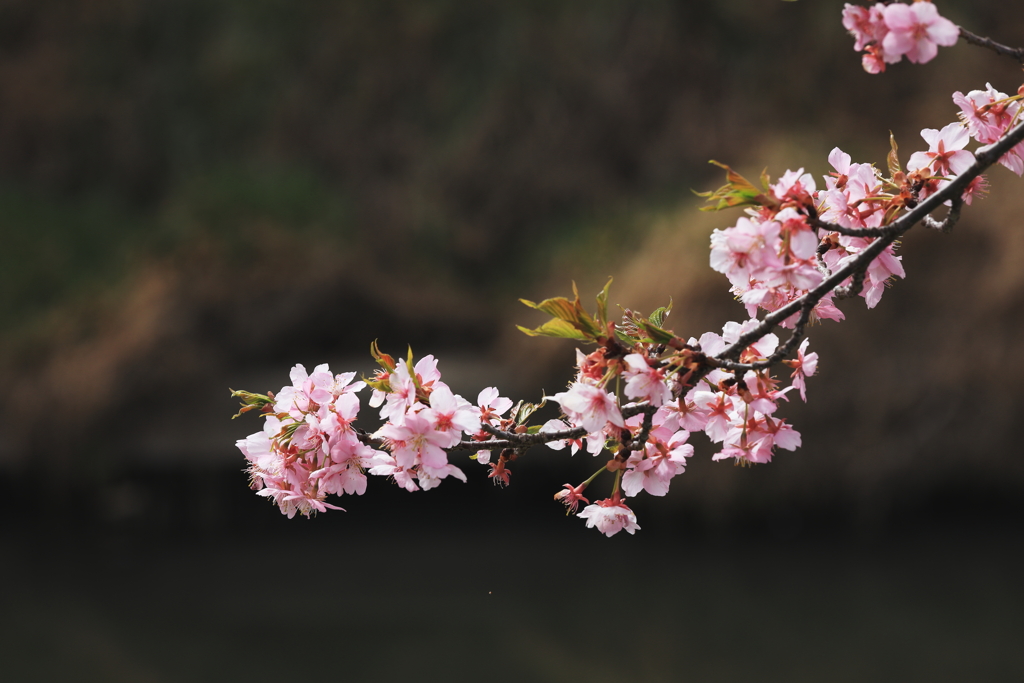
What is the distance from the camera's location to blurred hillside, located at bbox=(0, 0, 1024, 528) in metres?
2.30

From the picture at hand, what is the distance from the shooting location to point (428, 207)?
3127 millimetres

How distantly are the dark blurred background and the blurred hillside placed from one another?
11 mm

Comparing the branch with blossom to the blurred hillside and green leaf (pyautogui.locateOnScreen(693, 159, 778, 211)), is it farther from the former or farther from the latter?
the blurred hillside

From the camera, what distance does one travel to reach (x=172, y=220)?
2.76 meters

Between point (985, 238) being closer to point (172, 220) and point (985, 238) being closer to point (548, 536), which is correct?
point (548, 536)

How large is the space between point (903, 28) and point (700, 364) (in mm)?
207

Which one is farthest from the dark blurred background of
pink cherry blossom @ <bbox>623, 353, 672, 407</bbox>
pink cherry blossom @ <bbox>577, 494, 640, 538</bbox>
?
pink cherry blossom @ <bbox>623, 353, 672, 407</bbox>

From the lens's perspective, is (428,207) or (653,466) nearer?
(653,466)

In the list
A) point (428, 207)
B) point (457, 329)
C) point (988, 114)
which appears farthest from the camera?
point (428, 207)

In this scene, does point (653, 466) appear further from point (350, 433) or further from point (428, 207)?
point (428, 207)

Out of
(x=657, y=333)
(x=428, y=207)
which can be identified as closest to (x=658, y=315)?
(x=657, y=333)

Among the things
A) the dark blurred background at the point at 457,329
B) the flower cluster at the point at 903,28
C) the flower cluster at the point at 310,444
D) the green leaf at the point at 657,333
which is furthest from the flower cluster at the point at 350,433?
the dark blurred background at the point at 457,329

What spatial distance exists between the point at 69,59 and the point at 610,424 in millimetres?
3711

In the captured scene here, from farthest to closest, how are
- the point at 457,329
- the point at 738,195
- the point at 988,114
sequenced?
the point at 457,329
the point at 988,114
the point at 738,195
